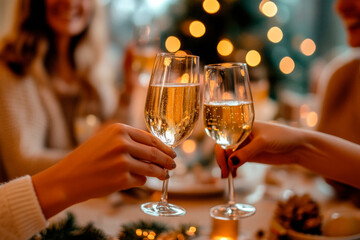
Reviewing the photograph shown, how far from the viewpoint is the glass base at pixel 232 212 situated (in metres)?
0.88

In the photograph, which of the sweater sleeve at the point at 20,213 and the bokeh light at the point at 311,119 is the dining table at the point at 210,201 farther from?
the bokeh light at the point at 311,119

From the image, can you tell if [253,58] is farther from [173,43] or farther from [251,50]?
[173,43]

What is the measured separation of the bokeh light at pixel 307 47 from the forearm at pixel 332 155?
5181mm

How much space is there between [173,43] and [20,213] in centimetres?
377

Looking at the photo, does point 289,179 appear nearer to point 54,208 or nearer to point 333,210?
point 333,210

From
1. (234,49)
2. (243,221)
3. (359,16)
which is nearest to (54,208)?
(243,221)

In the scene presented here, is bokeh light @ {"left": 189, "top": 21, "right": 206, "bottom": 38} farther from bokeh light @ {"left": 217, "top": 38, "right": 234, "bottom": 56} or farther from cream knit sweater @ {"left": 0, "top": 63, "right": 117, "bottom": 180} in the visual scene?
cream knit sweater @ {"left": 0, "top": 63, "right": 117, "bottom": 180}

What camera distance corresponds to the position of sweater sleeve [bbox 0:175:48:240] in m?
0.76

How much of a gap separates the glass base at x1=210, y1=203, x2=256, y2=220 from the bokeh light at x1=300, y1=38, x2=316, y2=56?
539 cm

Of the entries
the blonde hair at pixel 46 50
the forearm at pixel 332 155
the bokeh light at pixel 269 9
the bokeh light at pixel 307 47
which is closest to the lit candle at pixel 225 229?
the forearm at pixel 332 155

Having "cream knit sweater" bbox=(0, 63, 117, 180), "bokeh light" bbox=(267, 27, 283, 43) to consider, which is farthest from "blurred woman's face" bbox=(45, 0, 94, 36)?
"bokeh light" bbox=(267, 27, 283, 43)

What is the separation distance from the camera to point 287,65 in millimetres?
5090

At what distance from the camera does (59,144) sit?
7.15ft

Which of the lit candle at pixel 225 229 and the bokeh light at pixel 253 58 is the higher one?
the bokeh light at pixel 253 58
